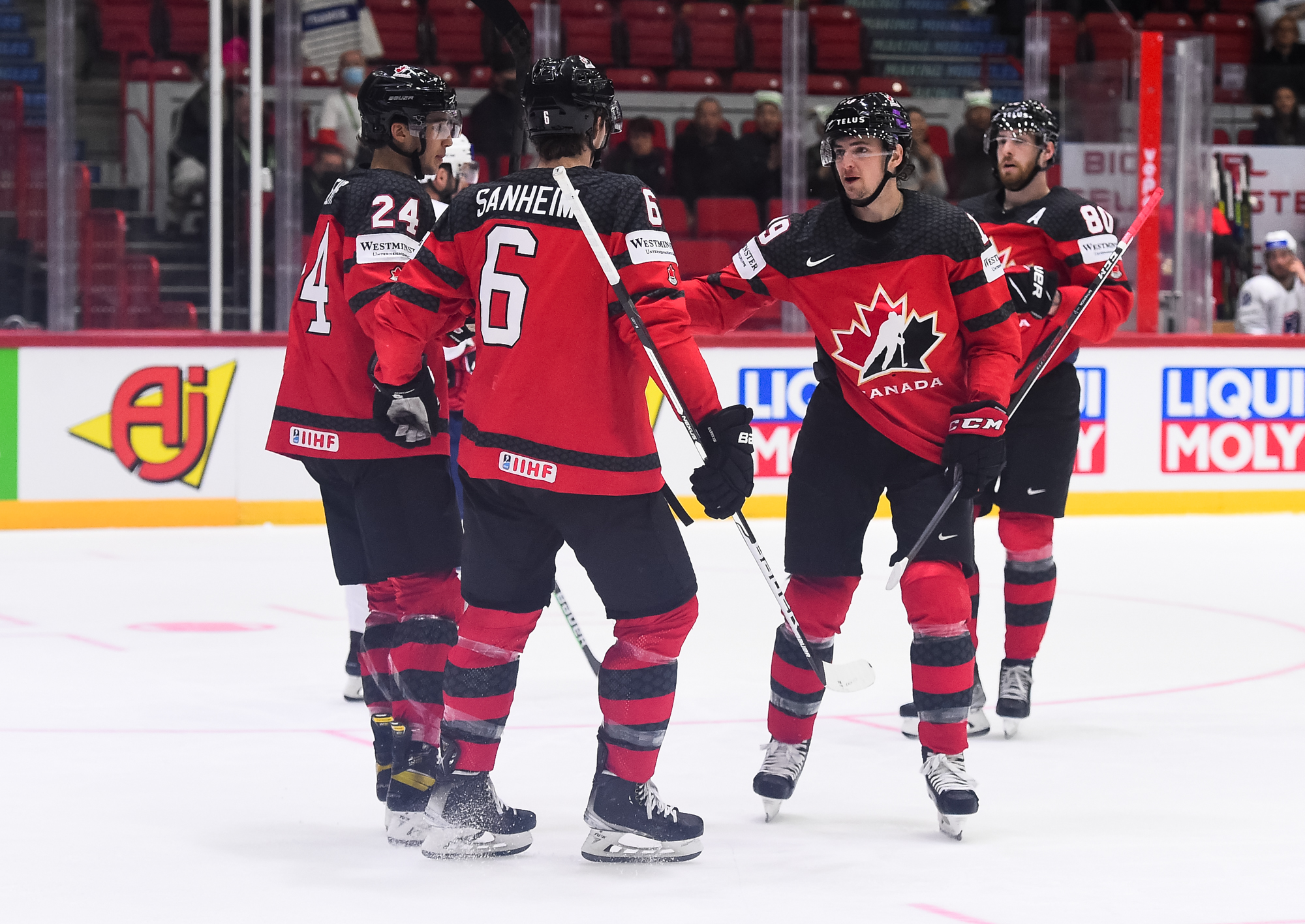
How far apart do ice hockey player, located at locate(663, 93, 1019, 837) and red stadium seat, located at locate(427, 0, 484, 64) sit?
6838 millimetres

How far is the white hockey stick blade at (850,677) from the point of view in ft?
10.6

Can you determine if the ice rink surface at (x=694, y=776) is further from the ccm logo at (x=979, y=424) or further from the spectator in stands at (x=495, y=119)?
the spectator in stands at (x=495, y=119)

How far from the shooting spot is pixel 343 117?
27.7ft

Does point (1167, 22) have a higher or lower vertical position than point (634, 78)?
higher

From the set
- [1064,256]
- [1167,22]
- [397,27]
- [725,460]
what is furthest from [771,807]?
[1167,22]

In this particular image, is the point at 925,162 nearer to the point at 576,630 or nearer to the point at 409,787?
the point at 576,630

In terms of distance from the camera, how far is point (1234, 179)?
9617 mm

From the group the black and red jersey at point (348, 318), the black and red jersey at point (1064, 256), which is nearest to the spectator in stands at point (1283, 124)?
the black and red jersey at point (1064, 256)

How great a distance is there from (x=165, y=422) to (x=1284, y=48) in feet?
24.3

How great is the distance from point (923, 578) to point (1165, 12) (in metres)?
10.3

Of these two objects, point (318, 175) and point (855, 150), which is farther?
point (318, 175)

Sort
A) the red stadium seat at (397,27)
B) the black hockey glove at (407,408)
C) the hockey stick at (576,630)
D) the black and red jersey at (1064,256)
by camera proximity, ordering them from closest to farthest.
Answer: the black hockey glove at (407,408), the hockey stick at (576,630), the black and red jersey at (1064,256), the red stadium seat at (397,27)

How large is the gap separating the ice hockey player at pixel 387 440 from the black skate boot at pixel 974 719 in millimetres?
1261

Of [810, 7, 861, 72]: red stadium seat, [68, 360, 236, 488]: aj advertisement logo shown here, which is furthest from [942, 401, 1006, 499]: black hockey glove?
[810, 7, 861, 72]: red stadium seat
